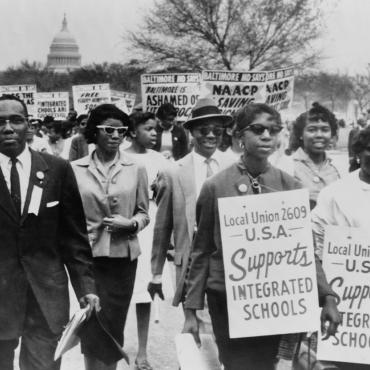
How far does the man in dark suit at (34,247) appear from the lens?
4.45 metres

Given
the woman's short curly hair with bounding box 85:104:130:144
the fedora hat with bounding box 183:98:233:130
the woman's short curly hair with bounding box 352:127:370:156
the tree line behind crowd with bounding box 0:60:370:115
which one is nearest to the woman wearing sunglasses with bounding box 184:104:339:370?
the woman's short curly hair with bounding box 352:127:370:156

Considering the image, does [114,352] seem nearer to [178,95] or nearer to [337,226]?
[337,226]

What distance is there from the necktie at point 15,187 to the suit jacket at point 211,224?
939mm

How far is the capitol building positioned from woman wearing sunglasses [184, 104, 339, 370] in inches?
5132

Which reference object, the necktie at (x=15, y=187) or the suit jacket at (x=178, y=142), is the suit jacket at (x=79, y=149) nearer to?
the suit jacket at (x=178, y=142)

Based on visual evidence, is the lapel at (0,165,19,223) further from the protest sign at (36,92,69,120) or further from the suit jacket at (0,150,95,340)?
the protest sign at (36,92,69,120)

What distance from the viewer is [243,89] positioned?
31.5ft

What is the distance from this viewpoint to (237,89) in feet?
31.6

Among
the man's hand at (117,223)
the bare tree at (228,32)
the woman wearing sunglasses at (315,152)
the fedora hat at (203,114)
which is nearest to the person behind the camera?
the man's hand at (117,223)

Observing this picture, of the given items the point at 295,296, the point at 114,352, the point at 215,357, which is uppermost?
the point at 295,296

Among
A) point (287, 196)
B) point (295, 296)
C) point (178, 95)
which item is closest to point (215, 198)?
point (287, 196)

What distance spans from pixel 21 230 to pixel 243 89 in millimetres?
5543

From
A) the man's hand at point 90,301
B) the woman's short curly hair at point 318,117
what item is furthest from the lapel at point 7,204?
the woman's short curly hair at point 318,117

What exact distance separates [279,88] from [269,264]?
5.73 metres
